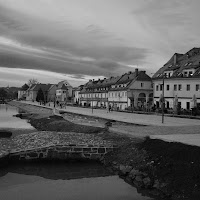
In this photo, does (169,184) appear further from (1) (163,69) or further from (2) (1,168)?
(1) (163,69)

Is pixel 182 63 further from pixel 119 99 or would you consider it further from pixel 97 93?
pixel 97 93

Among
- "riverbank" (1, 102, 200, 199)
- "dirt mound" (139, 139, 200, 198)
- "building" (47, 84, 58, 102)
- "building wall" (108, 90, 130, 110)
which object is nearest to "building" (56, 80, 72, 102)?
"building" (47, 84, 58, 102)

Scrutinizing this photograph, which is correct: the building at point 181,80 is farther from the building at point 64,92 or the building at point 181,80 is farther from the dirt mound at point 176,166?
the building at point 64,92

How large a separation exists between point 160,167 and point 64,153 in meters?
7.04

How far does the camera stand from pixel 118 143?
63.7 feet

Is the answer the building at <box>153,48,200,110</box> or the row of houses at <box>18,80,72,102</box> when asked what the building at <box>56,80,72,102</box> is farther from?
the building at <box>153,48,200,110</box>

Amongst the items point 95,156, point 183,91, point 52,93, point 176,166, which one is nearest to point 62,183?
point 95,156

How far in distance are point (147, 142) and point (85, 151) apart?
408 cm

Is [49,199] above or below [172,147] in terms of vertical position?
below

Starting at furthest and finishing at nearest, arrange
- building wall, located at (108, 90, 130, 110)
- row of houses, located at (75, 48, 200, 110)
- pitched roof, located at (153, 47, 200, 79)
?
building wall, located at (108, 90, 130, 110)
pitched roof, located at (153, 47, 200, 79)
row of houses, located at (75, 48, 200, 110)

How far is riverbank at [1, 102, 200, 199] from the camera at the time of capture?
37.6 feet

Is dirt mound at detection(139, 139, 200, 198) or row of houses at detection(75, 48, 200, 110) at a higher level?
row of houses at detection(75, 48, 200, 110)

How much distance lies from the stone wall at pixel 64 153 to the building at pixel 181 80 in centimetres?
3649

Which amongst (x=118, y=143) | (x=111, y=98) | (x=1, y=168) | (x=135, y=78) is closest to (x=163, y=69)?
(x=135, y=78)
